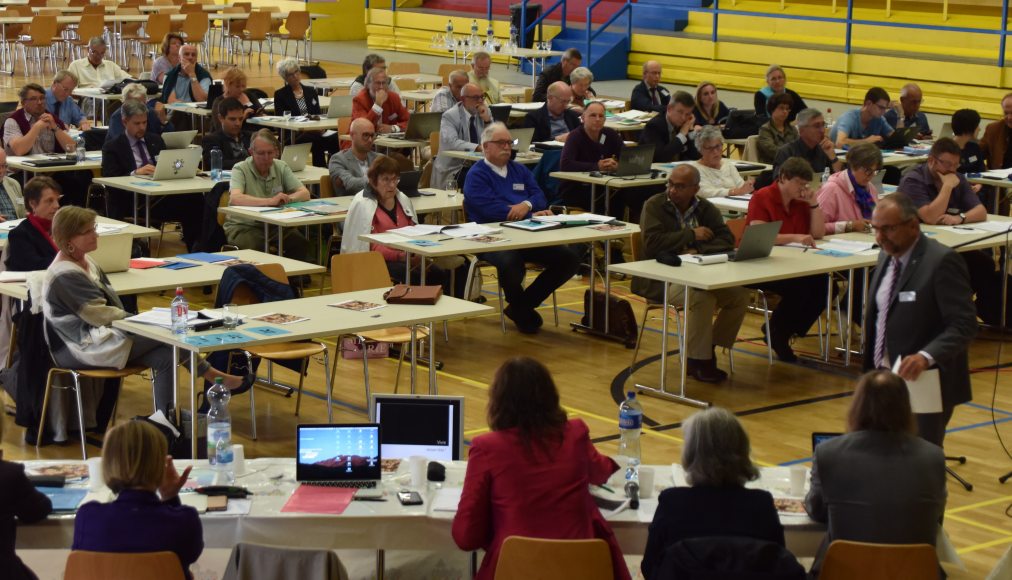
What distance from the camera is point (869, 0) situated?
20.7 metres

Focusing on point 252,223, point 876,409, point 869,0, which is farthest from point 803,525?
point 869,0

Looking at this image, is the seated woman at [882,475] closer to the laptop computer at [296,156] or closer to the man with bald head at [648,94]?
the laptop computer at [296,156]

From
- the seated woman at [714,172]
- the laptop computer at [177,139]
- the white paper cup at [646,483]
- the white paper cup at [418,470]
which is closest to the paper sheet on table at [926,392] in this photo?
the white paper cup at [646,483]

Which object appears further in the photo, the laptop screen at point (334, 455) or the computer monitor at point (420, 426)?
the computer monitor at point (420, 426)

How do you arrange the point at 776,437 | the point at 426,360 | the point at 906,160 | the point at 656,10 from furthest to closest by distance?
the point at 656,10
the point at 906,160
the point at 426,360
the point at 776,437

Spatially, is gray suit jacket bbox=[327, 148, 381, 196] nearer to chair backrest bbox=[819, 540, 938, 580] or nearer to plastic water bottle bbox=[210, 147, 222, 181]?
plastic water bottle bbox=[210, 147, 222, 181]

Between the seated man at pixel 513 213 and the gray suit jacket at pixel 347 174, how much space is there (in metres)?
0.96

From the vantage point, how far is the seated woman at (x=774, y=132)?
12.4 m

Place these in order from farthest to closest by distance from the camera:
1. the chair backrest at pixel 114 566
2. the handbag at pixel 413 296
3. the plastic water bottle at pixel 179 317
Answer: the handbag at pixel 413 296 < the plastic water bottle at pixel 179 317 < the chair backrest at pixel 114 566

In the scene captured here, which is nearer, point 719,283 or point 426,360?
point 719,283

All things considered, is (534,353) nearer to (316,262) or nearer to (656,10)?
(316,262)

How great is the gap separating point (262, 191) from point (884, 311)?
5037mm

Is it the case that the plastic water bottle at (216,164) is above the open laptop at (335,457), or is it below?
above

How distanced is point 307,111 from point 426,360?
20.7 feet
